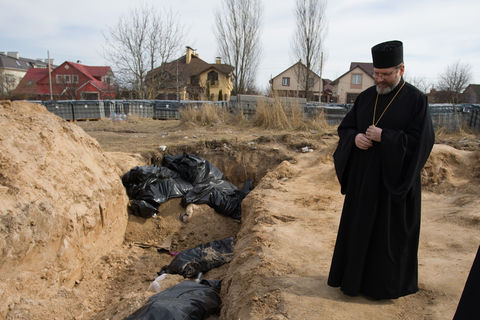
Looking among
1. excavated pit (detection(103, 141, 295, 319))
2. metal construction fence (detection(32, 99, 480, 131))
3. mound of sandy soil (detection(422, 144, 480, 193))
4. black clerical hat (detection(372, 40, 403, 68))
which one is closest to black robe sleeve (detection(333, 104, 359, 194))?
black clerical hat (detection(372, 40, 403, 68))

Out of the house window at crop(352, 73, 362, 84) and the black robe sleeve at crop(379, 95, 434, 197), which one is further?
the house window at crop(352, 73, 362, 84)

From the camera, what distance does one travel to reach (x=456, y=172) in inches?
241

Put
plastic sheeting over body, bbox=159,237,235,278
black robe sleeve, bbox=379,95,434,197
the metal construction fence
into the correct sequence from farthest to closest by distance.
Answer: the metal construction fence → plastic sheeting over body, bbox=159,237,235,278 → black robe sleeve, bbox=379,95,434,197

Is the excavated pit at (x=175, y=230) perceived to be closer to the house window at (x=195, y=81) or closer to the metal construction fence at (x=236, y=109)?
the metal construction fence at (x=236, y=109)

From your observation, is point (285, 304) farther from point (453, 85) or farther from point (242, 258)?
point (453, 85)

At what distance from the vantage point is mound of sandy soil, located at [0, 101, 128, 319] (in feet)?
10.5

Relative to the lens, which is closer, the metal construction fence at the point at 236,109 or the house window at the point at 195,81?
the metal construction fence at the point at 236,109

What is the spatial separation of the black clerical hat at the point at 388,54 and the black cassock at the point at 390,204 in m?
0.20

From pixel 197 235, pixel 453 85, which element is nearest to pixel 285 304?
pixel 197 235

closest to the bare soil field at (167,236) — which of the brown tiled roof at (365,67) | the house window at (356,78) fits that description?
the house window at (356,78)

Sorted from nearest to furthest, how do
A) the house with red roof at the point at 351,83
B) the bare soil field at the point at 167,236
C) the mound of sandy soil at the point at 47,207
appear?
the bare soil field at the point at 167,236 → the mound of sandy soil at the point at 47,207 → the house with red roof at the point at 351,83

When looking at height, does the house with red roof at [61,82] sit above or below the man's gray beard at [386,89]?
above

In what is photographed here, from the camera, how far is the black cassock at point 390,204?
225 centimetres

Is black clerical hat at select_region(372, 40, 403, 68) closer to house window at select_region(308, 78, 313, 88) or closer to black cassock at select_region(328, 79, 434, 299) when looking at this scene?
black cassock at select_region(328, 79, 434, 299)
